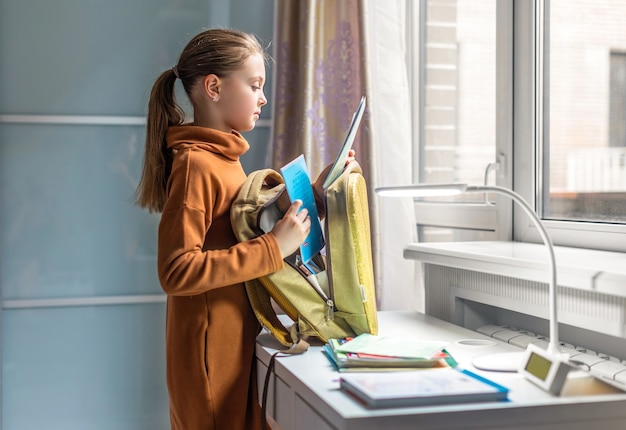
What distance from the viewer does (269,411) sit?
1439 mm

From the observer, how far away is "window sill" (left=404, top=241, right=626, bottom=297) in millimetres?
1265

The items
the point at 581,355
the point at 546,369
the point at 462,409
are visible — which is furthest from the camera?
the point at 581,355

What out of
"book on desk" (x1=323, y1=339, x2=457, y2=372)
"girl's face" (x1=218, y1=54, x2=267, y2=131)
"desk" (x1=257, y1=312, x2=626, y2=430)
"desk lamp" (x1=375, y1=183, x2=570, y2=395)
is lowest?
"desk" (x1=257, y1=312, x2=626, y2=430)

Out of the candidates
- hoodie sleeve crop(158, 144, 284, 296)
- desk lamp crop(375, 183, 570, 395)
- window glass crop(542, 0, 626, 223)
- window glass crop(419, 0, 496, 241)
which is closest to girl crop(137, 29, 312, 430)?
hoodie sleeve crop(158, 144, 284, 296)

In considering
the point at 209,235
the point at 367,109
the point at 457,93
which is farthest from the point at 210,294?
the point at 457,93

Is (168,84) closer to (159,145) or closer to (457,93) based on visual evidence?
(159,145)

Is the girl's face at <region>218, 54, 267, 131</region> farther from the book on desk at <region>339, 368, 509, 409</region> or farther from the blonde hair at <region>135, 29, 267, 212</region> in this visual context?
the book on desk at <region>339, 368, 509, 409</region>

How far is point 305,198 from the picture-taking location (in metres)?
1.52

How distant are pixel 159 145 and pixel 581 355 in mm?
931

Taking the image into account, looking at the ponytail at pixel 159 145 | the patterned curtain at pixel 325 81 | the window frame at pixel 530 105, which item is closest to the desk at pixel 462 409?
the ponytail at pixel 159 145

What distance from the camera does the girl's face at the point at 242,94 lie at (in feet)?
5.28

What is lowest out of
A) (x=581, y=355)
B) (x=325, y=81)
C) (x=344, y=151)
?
(x=581, y=355)

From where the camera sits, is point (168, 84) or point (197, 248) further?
point (168, 84)

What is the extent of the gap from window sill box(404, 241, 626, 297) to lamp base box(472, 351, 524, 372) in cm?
16
